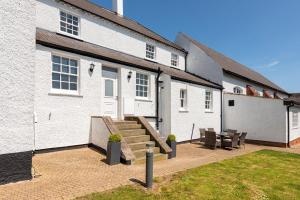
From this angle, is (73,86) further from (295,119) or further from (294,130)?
(295,119)

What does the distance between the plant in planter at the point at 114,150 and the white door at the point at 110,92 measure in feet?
11.9

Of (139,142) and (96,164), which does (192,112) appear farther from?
(96,164)

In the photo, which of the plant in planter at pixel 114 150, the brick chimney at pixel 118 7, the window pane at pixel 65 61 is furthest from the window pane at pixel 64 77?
the brick chimney at pixel 118 7

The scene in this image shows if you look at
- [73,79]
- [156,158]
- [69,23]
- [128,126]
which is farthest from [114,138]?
[69,23]

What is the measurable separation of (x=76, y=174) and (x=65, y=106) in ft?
12.4

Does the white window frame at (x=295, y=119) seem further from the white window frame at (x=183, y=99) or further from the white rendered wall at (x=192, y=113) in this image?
the white window frame at (x=183, y=99)

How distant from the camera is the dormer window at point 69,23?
12607 mm

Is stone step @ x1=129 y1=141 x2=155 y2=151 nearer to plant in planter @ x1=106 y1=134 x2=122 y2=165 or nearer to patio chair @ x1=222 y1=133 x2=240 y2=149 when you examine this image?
plant in planter @ x1=106 y1=134 x2=122 y2=165

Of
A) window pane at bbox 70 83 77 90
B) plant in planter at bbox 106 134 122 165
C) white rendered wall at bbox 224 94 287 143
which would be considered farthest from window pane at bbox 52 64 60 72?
white rendered wall at bbox 224 94 287 143

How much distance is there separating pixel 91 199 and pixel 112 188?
0.90m

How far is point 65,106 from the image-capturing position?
33.7 feet

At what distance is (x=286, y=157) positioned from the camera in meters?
12.8

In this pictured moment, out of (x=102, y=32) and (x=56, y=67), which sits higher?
(x=102, y=32)

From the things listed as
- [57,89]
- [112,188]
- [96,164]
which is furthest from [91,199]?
[57,89]
